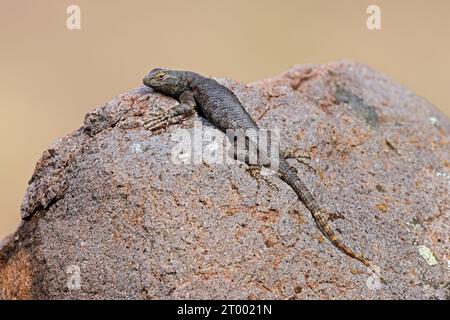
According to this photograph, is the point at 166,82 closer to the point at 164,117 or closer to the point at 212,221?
the point at 164,117

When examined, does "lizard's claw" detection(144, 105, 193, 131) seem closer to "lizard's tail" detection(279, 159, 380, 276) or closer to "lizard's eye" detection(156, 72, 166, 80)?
"lizard's eye" detection(156, 72, 166, 80)

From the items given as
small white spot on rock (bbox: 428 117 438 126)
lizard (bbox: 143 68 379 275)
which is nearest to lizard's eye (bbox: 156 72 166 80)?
lizard (bbox: 143 68 379 275)

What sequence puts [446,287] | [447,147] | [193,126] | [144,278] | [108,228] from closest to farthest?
1. [144,278]
2. [108,228]
3. [446,287]
4. [193,126]
5. [447,147]

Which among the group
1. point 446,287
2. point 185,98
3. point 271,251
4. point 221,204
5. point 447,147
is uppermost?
point 185,98

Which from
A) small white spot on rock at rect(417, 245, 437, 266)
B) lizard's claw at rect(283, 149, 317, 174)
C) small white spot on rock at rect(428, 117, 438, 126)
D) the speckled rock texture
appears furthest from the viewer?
small white spot on rock at rect(428, 117, 438, 126)

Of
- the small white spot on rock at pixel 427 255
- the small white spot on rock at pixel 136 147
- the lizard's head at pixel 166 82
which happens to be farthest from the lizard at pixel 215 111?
the small white spot on rock at pixel 427 255

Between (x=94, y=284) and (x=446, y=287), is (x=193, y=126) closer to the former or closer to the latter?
(x=94, y=284)

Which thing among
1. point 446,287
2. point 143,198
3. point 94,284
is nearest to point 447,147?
point 446,287

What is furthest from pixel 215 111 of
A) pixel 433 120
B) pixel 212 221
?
pixel 433 120
